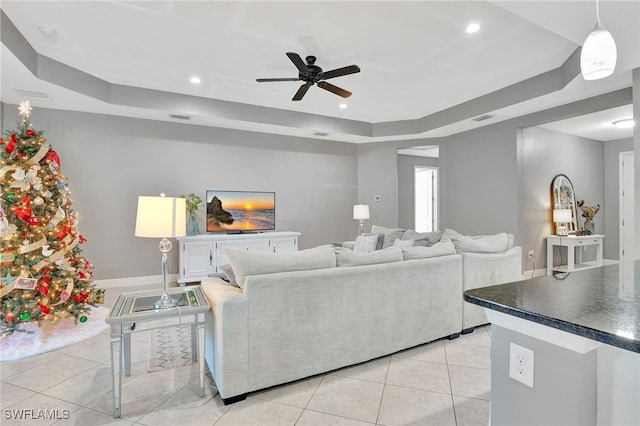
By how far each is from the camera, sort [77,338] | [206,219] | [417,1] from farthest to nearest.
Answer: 1. [206,219]
2. [77,338]
3. [417,1]

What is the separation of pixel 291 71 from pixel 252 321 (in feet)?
10.3

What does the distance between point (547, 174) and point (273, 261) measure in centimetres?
578

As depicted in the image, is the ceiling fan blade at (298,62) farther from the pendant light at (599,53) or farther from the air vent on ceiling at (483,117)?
the air vent on ceiling at (483,117)

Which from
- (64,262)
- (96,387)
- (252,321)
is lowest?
(96,387)

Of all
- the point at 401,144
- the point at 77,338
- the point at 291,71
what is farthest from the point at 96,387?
the point at 401,144

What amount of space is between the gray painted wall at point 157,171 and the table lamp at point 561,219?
4027mm

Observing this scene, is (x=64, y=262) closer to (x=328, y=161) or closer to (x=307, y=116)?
(x=307, y=116)

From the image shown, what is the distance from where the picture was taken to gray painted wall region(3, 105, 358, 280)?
474cm

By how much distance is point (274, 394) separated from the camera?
2.10 metres

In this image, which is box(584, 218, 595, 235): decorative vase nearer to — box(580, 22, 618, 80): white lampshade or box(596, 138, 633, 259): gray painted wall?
box(596, 138, 633, 259): gray painted wall

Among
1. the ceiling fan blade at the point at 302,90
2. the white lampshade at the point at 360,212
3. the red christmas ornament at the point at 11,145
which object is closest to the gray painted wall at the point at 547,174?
the white lampshade at the point at 360,212

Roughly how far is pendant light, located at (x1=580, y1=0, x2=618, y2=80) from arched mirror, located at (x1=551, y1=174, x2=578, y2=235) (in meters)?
4.92

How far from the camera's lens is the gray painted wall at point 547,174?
213 inches

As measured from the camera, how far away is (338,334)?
230cm
